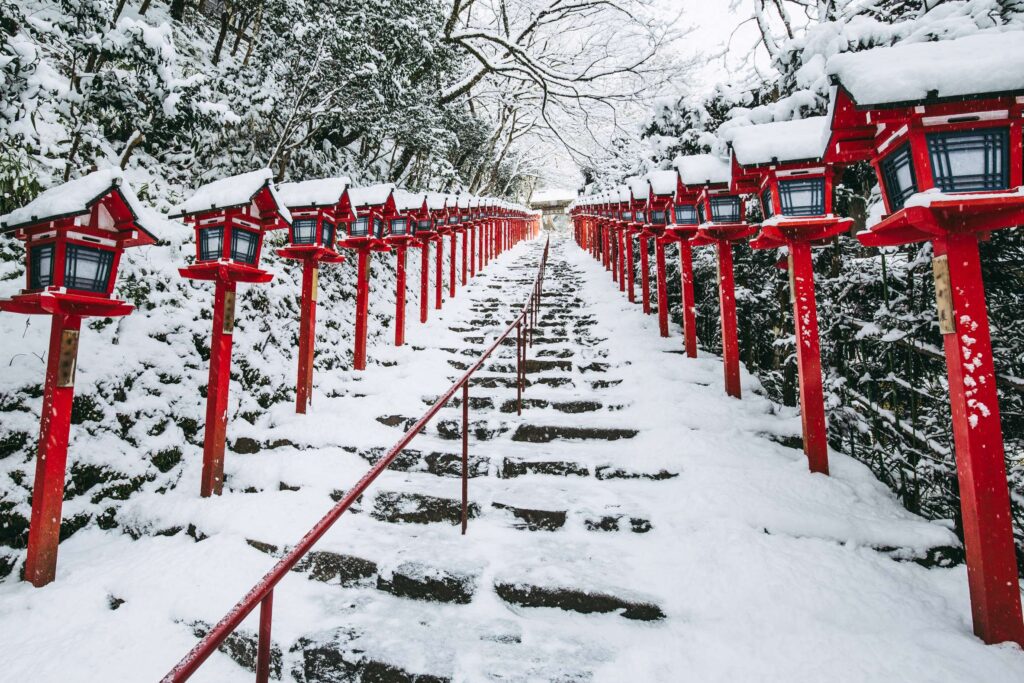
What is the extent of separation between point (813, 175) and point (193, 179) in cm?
829

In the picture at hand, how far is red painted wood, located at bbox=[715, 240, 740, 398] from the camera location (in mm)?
5082

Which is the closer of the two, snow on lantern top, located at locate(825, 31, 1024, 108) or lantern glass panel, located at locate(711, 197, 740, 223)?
snow on lantern top, located at locate(825, 31, 1024, 108)

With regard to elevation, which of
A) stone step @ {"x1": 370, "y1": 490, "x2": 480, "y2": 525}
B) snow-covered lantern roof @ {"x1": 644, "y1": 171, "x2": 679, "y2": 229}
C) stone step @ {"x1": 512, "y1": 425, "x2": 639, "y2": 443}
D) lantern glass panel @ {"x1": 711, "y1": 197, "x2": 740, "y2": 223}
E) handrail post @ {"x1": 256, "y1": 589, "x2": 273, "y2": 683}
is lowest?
stone step @ {"x1": 370, "y1": 490, "x2": 480, "y2": 525}

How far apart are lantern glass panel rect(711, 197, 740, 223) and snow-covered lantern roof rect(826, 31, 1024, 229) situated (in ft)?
8.85

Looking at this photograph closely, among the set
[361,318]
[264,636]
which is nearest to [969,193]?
[264,636]

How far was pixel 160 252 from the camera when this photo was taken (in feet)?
17.7

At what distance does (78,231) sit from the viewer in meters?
3.07

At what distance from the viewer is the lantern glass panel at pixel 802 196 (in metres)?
3.59

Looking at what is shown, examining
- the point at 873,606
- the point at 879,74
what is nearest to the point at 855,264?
the point at 879,74

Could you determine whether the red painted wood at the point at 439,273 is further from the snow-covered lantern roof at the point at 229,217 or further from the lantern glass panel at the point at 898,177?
the lantern glass panel at the point at 898,177

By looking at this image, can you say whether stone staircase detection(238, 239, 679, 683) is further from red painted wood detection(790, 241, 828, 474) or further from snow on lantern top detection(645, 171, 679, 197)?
snow on lantern top detection(645, 171, 679, 197)

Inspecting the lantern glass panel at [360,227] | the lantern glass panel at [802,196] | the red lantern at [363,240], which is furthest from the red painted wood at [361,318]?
the lantern glass panel at [802,196]

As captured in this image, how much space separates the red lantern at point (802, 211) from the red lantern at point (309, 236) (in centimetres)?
443

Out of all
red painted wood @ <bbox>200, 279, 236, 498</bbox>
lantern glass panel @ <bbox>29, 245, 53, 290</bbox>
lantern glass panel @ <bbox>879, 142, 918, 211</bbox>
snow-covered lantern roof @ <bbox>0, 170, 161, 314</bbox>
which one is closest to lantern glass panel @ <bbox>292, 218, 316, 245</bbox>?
red painted wood @ <bbox>200, 279, 236, 498</bbox>
